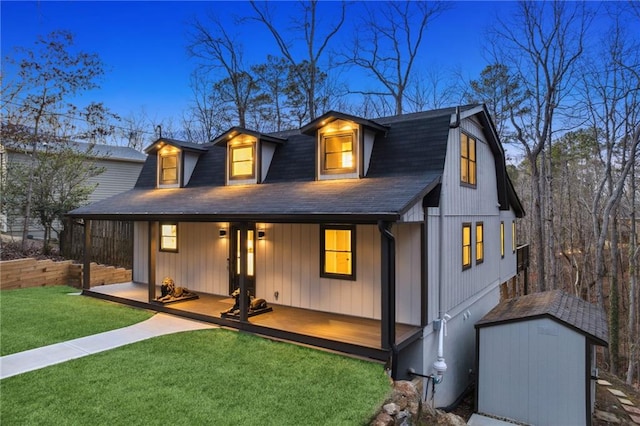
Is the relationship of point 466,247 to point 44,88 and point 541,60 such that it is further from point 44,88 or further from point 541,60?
point 44,88

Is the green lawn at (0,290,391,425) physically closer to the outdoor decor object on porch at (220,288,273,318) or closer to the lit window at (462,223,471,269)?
the outdoor decor object on porch at (220,288,273,318)

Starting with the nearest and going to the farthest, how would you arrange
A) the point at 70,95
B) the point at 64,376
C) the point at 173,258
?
the point at 64,376, the point at 173,258, the point at 70,95

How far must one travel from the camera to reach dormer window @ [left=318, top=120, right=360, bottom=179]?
24.2 feet

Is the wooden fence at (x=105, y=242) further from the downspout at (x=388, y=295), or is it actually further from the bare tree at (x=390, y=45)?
the bare tree at (x=390, y=45)

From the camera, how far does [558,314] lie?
6914mm

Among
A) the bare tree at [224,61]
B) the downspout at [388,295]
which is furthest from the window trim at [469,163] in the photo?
the bare tree at [224,61]

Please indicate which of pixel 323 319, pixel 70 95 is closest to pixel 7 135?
pixel 70 95

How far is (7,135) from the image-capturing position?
11.5m

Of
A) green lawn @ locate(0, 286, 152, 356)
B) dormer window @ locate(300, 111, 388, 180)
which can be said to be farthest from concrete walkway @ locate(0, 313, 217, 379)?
dormer window @ locate(300, 111, 388, 180)

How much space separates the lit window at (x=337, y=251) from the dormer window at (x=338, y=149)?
1.15 m

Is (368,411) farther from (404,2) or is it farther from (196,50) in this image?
(196,50)

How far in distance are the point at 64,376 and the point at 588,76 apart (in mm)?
18228

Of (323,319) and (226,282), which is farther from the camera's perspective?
(226,282)

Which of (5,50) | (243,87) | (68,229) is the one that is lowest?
(68,229)
